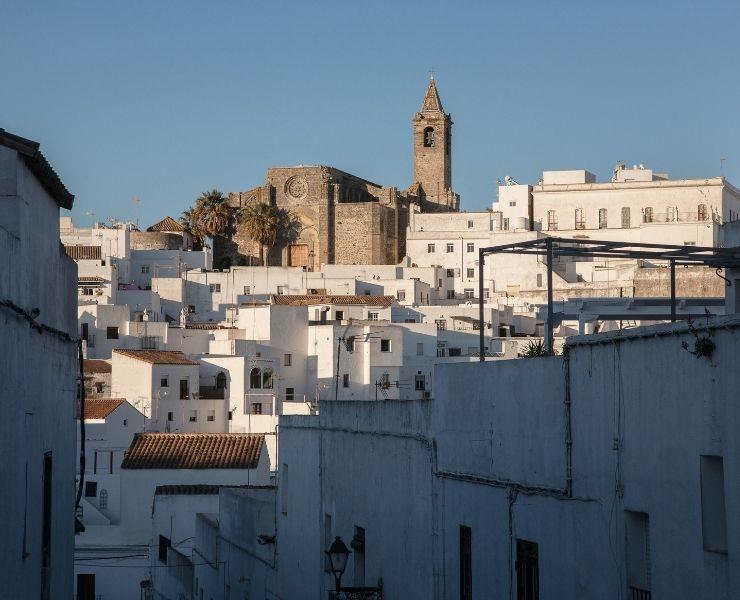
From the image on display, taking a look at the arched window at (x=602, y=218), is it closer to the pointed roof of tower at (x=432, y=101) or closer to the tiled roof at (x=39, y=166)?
the pointed roof of tower at (x=432, y=101)

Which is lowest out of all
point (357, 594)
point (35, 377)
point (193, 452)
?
point (357, 594)

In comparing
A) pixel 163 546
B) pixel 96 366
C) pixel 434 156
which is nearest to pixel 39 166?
pixel 163 546

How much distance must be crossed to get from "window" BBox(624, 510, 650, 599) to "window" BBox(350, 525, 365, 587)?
25.7 feet

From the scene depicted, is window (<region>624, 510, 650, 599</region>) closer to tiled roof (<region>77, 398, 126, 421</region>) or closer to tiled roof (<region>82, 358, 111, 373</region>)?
tiled roof (<region>77, 398, 126, 421</region>)

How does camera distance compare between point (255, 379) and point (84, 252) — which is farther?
point (84, 252)

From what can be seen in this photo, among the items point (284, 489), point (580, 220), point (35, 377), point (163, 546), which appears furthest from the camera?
point (580, 220)

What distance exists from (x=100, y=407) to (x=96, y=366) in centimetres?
976

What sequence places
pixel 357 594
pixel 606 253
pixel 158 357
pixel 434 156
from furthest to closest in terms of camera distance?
1. pixel 434 156
2. pixel 158 357
3. pixel 357 594
4. pixel 606 253

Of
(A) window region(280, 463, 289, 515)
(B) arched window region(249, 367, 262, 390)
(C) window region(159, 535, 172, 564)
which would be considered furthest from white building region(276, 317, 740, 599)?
(B) arched window region(249, 367, 262, 390)

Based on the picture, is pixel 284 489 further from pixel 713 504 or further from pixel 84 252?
pixel 84 252

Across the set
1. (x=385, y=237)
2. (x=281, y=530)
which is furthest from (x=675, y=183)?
(x=281, y=530)

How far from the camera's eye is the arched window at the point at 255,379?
2499 inches

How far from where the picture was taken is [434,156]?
336 ft

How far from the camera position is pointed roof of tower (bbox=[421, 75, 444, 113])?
104875 millimetres
